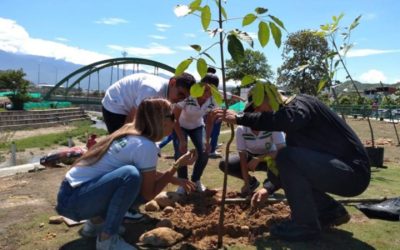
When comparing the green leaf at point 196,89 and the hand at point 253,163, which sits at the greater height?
the green leaf at point 196,89

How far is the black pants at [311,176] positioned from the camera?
121 inches

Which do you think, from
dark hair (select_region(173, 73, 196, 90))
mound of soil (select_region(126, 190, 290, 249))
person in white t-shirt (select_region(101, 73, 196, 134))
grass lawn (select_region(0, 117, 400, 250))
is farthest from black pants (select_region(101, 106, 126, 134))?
grass lawn (select_region(0, 117, 400, 250))

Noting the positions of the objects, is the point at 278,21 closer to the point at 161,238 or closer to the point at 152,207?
the point at 161,238

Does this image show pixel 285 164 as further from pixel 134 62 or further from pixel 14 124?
pixel 134 62

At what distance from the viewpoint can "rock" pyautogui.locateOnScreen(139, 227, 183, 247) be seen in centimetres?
321

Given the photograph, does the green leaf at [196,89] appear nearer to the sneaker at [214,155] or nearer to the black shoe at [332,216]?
the black shoe at [332,216]

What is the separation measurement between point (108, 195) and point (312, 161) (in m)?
1.40

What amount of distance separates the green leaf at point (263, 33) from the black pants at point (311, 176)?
0.98 meters

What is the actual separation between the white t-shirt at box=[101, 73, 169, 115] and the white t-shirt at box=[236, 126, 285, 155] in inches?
40.8

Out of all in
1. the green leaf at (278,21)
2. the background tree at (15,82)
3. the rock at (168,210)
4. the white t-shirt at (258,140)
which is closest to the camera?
the green leaf at (278,21)

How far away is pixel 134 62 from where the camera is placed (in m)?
87.3

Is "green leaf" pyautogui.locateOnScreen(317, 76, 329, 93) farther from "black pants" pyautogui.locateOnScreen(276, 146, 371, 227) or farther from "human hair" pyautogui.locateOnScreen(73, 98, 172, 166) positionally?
"human hair" pyautogui.locateOnScreen(73, 98, 172, 166)

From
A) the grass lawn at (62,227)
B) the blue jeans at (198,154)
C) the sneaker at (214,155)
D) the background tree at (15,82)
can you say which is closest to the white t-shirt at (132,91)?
the blue jeans at (198,154)

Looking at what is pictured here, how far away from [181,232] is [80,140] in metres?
21.7
